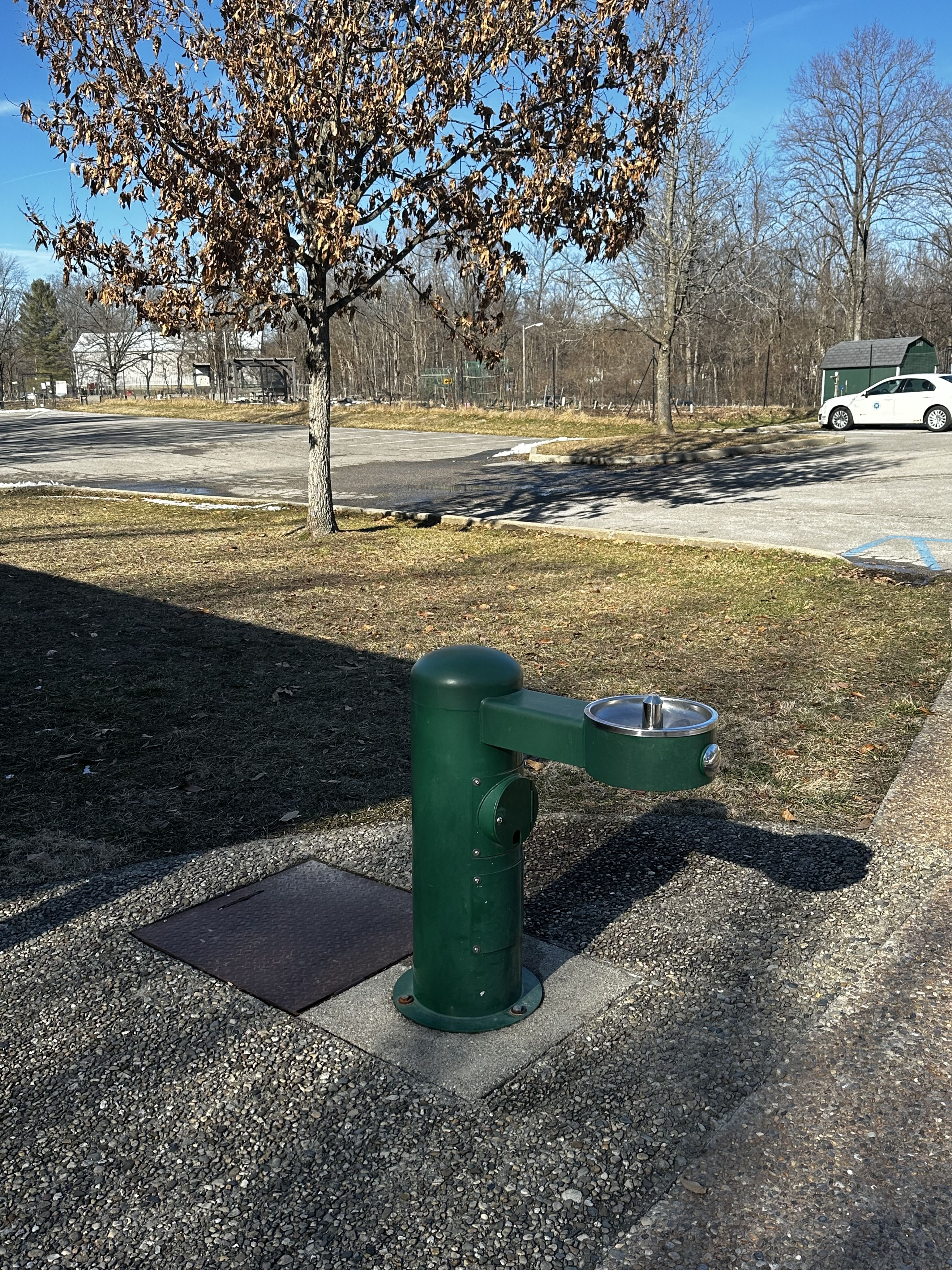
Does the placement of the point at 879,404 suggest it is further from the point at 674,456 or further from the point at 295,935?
the point at 295,935

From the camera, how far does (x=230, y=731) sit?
5.63m

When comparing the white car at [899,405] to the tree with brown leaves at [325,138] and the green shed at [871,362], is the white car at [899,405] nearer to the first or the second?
the green shed at [871,362]

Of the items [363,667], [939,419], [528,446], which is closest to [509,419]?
[528,446]

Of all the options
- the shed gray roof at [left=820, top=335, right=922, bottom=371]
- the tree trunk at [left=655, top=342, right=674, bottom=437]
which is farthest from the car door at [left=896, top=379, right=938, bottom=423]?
the shed gray roof at [left=820, top=335, right=922, bottom=371]

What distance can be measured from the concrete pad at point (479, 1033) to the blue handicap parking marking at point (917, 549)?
766 cm

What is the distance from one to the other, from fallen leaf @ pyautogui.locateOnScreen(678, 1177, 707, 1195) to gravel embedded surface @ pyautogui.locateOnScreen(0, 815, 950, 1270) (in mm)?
45

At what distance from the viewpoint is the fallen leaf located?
7.62ft

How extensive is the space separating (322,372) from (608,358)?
4319 centimetres

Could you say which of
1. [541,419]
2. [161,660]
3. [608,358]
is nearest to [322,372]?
[161,660]

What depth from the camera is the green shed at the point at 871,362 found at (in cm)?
3278

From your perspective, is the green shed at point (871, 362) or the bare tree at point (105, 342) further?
the bare tree at point (105, 342)

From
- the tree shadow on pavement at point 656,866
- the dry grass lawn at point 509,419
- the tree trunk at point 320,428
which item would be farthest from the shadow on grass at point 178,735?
the dry grass lawn at point 509,419

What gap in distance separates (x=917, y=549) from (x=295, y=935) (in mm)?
9110

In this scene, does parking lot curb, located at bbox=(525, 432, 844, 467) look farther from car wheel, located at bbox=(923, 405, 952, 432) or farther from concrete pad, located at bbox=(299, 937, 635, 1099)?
concrete pad, located at bbox=(299, 937, 635, 1099)
